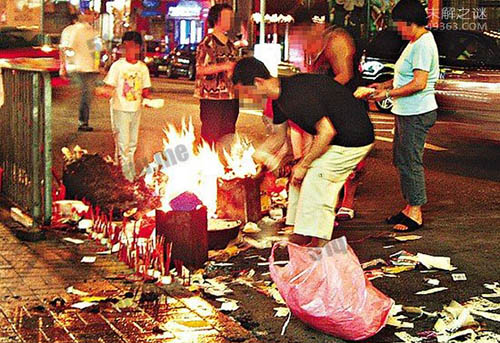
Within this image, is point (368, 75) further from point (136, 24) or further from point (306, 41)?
point (136, 24)

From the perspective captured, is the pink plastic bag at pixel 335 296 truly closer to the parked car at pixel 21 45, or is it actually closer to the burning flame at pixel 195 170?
the burning flame at pixel 195 170

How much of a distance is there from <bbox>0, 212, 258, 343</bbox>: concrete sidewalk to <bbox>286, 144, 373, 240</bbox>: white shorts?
875mm

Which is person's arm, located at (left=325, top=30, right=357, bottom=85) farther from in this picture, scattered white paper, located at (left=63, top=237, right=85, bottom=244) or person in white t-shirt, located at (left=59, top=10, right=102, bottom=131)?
person in white t-shirt, located at (left=59, top=10, right=102, bottom=131)

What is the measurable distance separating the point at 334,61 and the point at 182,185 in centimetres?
179

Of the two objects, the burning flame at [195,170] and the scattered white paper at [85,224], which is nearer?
the scattered white paper at [85,224]

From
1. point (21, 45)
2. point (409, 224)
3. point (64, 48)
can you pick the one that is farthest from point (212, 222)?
point (21, 45)

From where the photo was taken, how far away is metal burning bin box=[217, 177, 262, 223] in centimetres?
874

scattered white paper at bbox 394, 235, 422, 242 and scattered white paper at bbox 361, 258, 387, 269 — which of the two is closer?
scattered white paper at bbox 361, 258, 387, 269

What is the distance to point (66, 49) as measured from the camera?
1571 centimetres

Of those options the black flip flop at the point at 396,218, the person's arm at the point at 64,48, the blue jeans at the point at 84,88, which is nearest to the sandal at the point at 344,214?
the black flip flop at the point at 396,218

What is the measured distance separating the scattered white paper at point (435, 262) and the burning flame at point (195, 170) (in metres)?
2.10

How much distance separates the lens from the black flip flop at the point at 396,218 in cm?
878

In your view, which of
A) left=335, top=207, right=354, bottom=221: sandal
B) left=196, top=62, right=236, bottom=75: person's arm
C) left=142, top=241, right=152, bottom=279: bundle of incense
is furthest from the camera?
left=196, top=62, right=236, bottom=75: person's arm

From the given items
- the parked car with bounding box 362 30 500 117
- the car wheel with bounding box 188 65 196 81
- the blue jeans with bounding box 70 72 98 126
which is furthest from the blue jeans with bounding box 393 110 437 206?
the car wheel with bounding box 188 65 196 81
